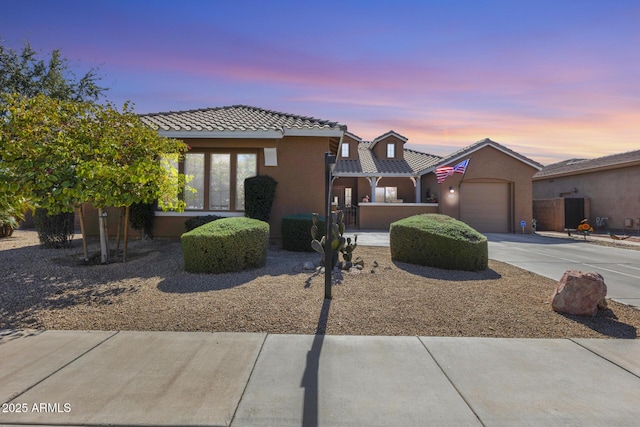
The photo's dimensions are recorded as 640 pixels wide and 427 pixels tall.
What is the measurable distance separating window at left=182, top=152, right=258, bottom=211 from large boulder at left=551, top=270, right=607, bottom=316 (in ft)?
28.5

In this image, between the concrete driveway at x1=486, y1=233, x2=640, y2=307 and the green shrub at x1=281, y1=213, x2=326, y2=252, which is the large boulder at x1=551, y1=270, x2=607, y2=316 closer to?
the concrete driveway at x1=486, y1=233, x2=640, y2=307

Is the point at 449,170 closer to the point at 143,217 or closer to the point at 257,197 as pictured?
the point at 257,197

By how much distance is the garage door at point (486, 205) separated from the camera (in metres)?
19.0

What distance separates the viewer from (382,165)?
22.3 metres

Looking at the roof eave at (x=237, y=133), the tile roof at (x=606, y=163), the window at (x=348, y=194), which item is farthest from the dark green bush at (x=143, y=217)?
the tile roof at (x=606, y=163)

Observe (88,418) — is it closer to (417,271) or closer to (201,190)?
(417,271)

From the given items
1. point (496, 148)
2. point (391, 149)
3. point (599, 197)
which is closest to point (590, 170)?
point (599, 197)

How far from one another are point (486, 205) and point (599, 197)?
7.99 meters

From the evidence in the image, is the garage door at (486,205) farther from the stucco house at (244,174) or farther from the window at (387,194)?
the stucco house at (244,174)

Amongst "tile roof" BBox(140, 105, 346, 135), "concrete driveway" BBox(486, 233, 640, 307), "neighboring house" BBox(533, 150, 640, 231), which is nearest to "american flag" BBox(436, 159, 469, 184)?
"concrete driveway" BBox(486, 233, 640, 307)

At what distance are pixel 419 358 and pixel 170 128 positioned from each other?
958 centimetres

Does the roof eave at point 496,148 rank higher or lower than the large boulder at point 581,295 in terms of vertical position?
higher

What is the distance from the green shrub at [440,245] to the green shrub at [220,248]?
332cm

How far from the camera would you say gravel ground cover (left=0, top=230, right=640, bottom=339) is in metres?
4.51
